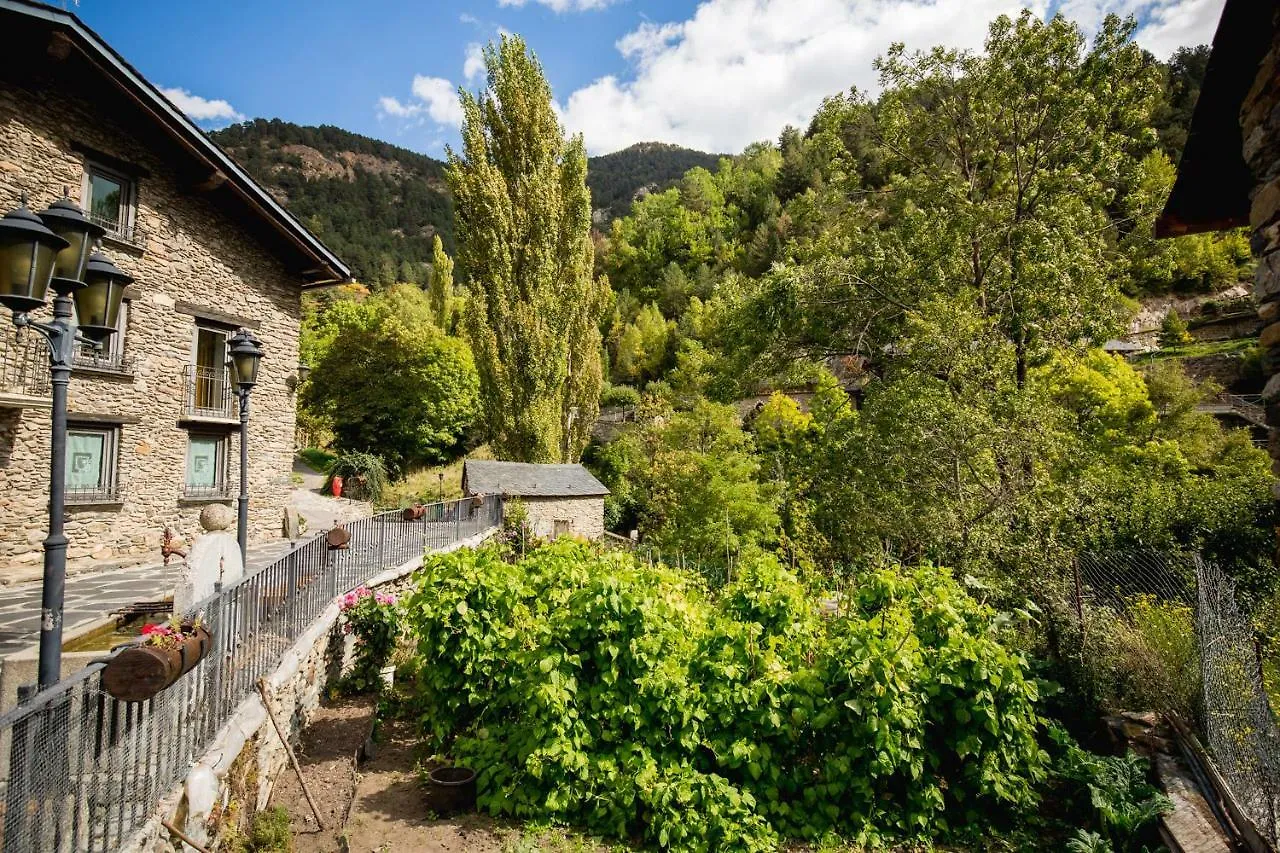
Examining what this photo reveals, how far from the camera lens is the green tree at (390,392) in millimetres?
28578

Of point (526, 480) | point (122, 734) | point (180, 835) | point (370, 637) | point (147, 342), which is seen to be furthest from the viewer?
point (526, 480)

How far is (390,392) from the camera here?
29016mm

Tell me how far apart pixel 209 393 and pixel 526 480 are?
9378 millimetres

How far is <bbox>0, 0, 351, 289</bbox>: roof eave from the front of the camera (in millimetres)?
9383

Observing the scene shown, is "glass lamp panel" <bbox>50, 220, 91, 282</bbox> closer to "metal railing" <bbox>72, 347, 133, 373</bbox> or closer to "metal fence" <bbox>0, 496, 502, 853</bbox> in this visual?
"metal fence" <bbox>0, 496, 502, 853</bbox>

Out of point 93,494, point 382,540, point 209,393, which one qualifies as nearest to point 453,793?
point 382,540

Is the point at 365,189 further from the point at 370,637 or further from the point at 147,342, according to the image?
the point at 370,637

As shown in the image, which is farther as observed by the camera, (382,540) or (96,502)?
(96,502)

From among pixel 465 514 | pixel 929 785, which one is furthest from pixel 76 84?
pixel 929 785

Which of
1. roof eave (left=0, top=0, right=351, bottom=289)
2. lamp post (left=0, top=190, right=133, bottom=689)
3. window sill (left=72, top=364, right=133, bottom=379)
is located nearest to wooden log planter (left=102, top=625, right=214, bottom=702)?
lamp post (left=0, top=190, right=133, bottom=689)

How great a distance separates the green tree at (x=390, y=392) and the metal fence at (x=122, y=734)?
23.7 meters

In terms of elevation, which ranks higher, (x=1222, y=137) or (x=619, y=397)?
(x=619, y=397)

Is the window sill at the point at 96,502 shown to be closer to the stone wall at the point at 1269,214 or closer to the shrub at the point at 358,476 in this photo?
the shrub at the point at 358,476

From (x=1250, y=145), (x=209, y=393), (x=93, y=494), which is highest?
(x=1250, y=145)
